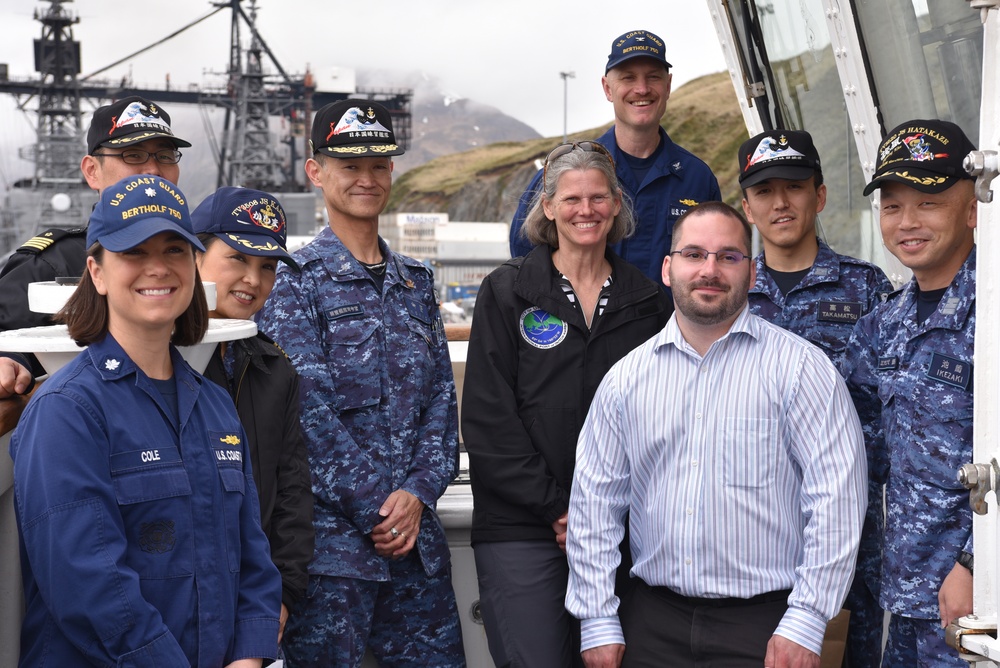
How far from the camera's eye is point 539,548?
2.99 metres

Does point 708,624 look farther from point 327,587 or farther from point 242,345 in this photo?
point 242,345

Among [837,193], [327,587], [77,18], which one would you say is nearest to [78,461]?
[327,587]

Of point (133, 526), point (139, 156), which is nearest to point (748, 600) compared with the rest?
point (133, 526)

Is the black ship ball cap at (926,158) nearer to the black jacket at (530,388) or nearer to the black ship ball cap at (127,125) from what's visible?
the black jacket at (530,388)

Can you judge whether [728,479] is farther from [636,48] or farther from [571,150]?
[636,48]

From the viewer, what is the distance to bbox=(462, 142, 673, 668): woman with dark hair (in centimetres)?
294

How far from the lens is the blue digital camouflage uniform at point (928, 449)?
260 centimetres

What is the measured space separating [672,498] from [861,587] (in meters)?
0.88

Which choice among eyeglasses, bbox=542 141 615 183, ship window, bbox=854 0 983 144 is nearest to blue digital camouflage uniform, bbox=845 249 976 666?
eyeglasses, bbox=542 141 615 183

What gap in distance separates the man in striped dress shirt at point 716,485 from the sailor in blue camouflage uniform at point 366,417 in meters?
0.52

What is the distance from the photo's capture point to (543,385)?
3.04 meters

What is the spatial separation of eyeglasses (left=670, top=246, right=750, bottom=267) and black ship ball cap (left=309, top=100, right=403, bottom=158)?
0.96 m

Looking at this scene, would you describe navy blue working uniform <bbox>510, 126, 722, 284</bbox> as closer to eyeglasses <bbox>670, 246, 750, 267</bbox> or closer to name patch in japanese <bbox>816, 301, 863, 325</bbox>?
name patch in japanese <bbox>816, 301, 863, 325</bbox>

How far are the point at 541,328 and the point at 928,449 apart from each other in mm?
1118
